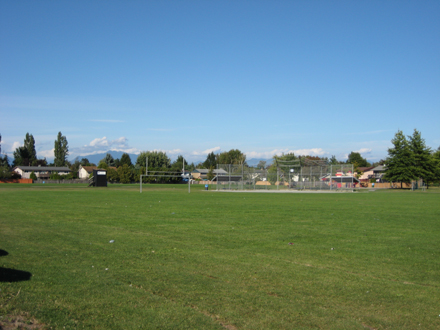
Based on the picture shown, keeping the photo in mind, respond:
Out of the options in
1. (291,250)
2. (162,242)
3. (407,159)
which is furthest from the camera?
(407,159)

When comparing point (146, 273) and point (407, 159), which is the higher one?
point (407, 159)

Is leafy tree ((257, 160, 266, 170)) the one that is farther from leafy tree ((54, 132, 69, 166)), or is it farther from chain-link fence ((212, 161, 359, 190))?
leafy tree ((54, 132, 69, 166))

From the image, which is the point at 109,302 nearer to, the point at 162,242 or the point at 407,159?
the point at 162,242

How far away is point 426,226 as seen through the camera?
44.3 ft

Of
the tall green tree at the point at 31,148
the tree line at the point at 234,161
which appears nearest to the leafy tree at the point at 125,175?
the tree line at the point at 234,161

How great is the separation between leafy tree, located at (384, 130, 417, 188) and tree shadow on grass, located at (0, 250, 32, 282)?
6865 cm

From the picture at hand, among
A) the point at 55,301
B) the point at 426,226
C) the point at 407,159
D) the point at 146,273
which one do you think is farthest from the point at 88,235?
the point at 407,159

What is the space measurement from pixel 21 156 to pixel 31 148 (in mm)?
4668

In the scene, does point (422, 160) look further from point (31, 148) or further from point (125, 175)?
point (31, 148)

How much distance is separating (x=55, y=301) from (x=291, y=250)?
546 centimetres

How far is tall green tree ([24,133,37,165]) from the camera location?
136325 millimetres

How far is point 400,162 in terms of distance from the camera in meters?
66.6

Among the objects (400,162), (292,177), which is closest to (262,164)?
(292,177)

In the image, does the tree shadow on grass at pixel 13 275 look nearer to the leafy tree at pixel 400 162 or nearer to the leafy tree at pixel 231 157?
the leafy tree at pixel 400 162
